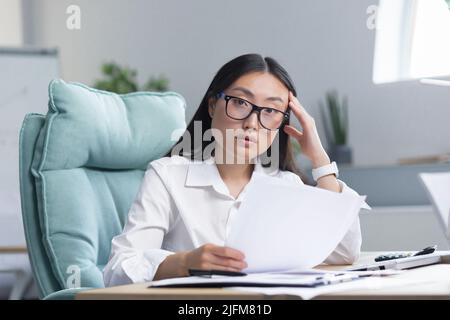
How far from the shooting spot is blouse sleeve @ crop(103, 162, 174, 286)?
152 cm

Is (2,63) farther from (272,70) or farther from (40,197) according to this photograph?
(272,70)

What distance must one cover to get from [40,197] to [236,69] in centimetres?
64

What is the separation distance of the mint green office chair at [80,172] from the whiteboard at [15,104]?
2847 millimetres

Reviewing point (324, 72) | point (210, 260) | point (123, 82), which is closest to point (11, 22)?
point (123, 82)

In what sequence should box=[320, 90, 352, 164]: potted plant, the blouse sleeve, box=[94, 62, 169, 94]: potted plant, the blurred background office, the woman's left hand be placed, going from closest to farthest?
the blouse sleeve, the woman's left hand, the blurred background office, box=[320, 90, 352, 164]: potted plant, box=[94, 62, 169, 94]: potted plant

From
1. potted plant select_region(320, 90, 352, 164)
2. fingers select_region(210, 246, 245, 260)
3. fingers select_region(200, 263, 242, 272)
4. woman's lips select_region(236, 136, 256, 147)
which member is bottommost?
potted plant select_region(320, 90, 352, 164)

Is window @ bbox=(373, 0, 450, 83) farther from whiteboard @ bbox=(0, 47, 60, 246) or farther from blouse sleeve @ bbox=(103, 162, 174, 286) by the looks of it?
blouse sleeve @ bbox=(103, 162, 174, 286)

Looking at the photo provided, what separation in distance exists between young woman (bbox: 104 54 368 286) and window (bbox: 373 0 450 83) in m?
2.69

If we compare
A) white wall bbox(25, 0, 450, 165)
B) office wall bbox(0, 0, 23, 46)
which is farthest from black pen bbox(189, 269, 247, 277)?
office wall bbox(0, 0, 23, 46)

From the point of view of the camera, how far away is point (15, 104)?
5.16 meters

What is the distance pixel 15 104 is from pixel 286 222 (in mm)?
4204

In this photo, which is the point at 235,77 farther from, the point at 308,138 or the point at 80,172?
the point at 80,172

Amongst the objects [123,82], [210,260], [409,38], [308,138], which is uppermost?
[409,38]

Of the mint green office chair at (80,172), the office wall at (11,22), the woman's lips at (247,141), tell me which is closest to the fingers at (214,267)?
the woman's lips at (247,141)
